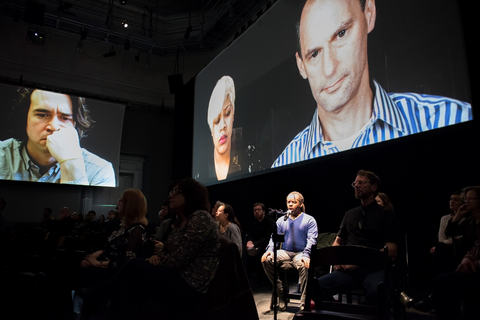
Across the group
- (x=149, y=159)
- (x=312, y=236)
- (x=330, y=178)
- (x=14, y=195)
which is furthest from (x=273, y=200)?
(x=14, y=195)

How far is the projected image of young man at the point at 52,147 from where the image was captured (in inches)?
369

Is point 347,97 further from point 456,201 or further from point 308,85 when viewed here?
point 456,201

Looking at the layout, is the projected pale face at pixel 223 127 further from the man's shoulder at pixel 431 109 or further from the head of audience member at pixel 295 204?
the man's shoulder at pixel 431 109

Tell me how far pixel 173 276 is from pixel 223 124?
5.57 metres

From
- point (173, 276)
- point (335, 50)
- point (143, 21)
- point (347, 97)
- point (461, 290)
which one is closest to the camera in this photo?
point (173, 276)

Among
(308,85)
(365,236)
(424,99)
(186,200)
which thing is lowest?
(365,236)

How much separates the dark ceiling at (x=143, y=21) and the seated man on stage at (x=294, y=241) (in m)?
6.29

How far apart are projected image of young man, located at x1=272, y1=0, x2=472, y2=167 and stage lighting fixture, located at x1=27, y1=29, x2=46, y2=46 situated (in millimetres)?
7828

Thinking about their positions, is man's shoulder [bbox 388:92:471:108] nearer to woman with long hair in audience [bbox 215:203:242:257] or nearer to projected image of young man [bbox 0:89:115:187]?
woman with long hair in audience [bbox 215:203:242:257]

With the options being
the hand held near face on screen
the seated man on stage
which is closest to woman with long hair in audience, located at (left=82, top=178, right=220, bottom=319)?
the seated man on stage

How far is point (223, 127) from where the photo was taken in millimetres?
7406

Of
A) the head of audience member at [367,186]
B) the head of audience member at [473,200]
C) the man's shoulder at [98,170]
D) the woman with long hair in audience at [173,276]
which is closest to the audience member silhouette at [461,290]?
the head of audience member at [473,200]

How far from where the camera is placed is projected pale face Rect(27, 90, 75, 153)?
9555 millimetres

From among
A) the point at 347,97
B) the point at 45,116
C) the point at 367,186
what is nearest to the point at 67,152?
the point at 45,116
